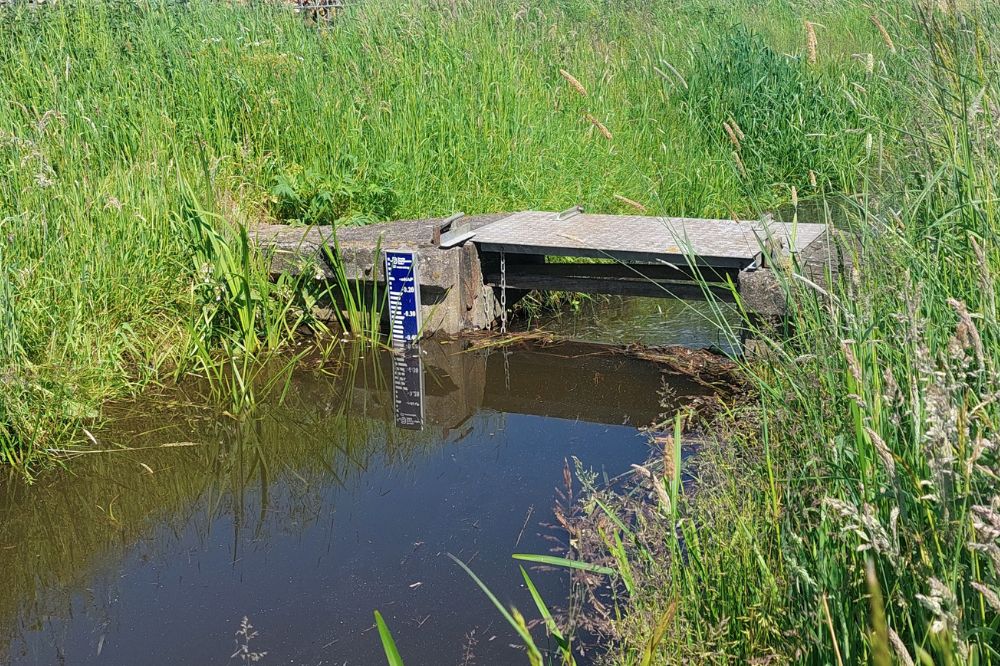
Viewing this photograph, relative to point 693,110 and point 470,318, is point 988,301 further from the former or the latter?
point 693,110

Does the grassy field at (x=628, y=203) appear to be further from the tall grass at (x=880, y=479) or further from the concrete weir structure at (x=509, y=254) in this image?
the concrete weir structure at (x=509, y=254)

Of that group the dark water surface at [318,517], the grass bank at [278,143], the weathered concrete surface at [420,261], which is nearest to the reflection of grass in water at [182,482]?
the dark water surface at [318,517]

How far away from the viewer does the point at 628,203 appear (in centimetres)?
516

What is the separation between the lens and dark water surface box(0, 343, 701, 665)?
10.6 feet

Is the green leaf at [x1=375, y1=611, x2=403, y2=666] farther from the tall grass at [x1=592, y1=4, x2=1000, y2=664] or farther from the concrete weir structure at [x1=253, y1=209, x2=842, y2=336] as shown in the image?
the concrete weir structure at [x1=253, y1=209, x2=842, y2=336]

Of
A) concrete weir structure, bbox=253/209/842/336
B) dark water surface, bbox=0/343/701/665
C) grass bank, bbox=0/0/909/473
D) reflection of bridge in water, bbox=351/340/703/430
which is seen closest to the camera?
dark water surface, bbox=0/343/701/665

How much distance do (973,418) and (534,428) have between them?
111 inches

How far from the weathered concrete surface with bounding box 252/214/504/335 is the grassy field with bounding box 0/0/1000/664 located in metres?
0.19

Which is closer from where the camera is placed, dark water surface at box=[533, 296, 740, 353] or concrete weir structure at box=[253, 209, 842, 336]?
concrete weir structure at box=[253, 209, 842, 336]

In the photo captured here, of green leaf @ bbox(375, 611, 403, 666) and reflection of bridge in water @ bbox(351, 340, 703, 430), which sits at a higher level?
green leaf @ bbox(375, 611, 403, 666)

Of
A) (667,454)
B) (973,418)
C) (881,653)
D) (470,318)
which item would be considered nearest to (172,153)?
(470,318)

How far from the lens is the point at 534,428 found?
4793 mm

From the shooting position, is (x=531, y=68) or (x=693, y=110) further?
(x=693, y=110)

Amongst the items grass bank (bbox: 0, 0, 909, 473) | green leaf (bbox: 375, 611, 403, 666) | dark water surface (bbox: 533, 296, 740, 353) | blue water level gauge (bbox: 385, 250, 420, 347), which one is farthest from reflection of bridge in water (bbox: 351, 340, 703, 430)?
green leaf (bbox: 375, 611, 403, 666)
